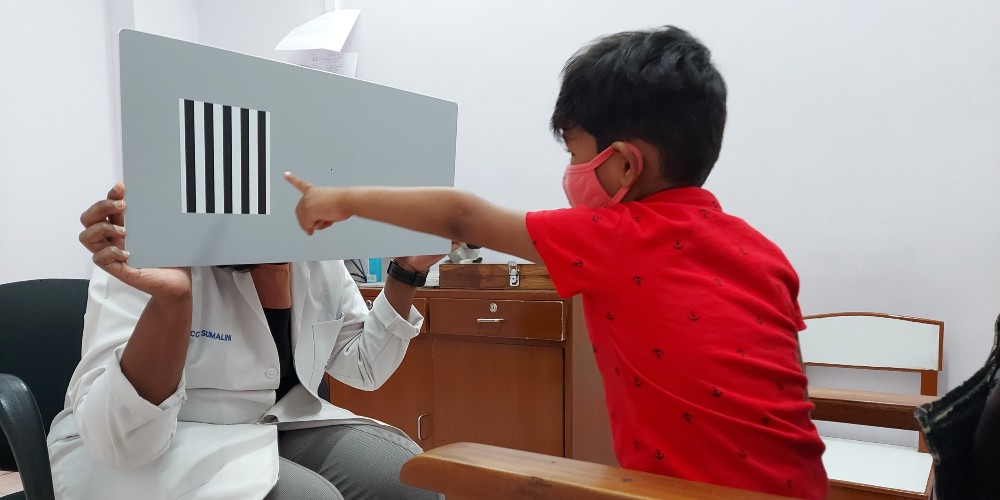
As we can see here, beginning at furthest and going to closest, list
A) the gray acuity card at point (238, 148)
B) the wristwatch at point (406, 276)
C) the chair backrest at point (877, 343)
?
the chair backrest at point (877, 343), the wristwatch at point (406, 276), the gray acuity card at point (238, 148)

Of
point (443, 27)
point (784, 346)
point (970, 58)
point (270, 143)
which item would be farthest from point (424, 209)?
point (443, 27)

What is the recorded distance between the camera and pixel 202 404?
1050mm

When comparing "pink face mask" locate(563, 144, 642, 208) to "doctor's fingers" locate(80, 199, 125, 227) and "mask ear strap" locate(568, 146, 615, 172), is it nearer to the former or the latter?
"mask ear strap" locate(568, 146, 615, 172)

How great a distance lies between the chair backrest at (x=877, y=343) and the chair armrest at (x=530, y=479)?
159 centimetres

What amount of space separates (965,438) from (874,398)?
444 millimetres

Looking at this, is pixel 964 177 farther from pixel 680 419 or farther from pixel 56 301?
pixel 56 301

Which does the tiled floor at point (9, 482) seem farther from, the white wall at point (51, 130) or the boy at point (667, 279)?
the boy at point (667, 279)

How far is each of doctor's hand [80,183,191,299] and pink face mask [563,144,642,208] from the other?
21.0 inches

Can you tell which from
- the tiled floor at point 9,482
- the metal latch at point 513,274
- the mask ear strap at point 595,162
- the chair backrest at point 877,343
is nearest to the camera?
the mask ear strap at point 595,162

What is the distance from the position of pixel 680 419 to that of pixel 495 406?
136 centimetres

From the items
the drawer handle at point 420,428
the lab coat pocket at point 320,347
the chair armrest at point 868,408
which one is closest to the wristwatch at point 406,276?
the lab coat pocket at point 320,347

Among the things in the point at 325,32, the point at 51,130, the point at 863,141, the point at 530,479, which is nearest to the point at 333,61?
the point at 325,32

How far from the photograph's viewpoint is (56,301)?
1238 mm

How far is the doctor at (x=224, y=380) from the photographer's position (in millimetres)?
891
